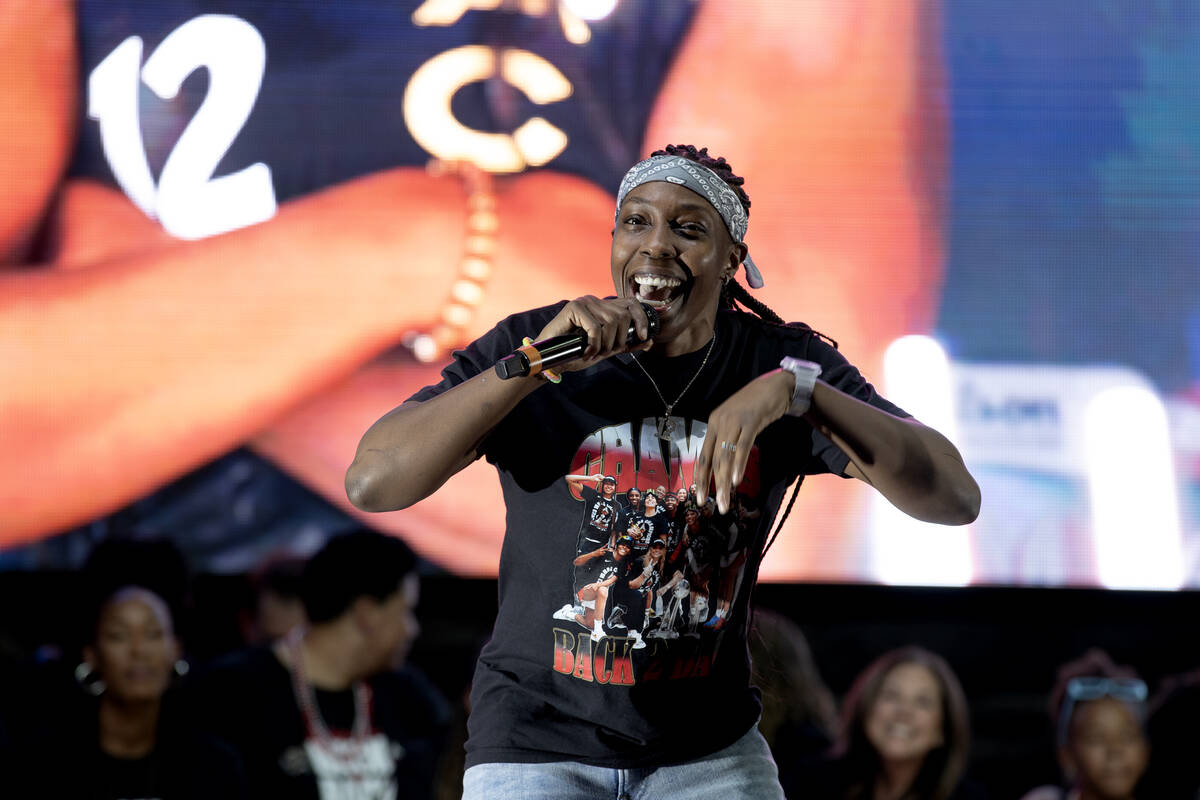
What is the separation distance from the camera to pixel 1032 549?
4.16 m

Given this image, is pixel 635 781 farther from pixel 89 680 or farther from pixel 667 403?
pixel 89 680

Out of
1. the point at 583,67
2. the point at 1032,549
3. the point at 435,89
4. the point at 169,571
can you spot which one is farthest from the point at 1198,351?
the point at 169,571

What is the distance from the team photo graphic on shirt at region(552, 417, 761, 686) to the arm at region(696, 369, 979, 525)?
10cm

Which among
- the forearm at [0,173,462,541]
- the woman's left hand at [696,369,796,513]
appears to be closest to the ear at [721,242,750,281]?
the woman's left hand at [696,369,796,513]

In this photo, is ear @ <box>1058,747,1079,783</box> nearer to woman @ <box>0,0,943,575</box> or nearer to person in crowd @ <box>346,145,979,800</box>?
woman @ <box>0,0,943,575</box>

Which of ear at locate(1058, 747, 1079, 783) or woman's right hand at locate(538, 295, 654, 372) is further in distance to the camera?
ear at locate(1058, 747, 1079, 783)

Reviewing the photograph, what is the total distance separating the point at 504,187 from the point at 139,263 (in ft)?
3.91

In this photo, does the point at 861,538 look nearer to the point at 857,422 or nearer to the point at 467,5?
the point at 467,5

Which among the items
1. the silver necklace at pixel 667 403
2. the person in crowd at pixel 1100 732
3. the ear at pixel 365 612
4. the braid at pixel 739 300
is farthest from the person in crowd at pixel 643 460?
the person in crowd at pixel 1100 732

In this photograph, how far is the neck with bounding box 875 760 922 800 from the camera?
3.90m

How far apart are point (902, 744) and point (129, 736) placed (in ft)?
7.42

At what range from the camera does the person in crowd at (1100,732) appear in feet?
12.9

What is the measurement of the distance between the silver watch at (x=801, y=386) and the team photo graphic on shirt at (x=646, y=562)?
17 cm

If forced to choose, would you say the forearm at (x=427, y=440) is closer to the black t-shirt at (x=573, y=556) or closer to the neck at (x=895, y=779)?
the black t-shirt at (x=573, y=556)
